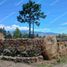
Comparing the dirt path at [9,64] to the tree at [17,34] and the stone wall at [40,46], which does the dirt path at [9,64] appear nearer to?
the stone wall at [40,46]

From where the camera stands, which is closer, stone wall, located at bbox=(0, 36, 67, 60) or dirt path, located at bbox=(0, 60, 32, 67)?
dirt path, located at bbox=(0, 60, 32, 67)

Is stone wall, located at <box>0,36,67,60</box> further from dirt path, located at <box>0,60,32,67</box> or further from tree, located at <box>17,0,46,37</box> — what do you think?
tree, located at <box>17,0,46,37</box>

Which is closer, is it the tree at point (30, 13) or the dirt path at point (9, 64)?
the dirt path at point (9, 64)

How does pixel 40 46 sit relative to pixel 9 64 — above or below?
above

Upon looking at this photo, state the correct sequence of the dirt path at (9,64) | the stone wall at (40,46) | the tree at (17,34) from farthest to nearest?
the tree at (17,34)
the stone wall at (40,46)
the dirt path at (9,64)

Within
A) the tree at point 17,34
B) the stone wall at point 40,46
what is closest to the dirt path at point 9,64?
the stone wall at point 40,46

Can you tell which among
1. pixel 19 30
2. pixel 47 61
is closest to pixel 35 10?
pixel 19 30

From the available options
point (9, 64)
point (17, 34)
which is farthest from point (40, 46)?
point (17, 34)

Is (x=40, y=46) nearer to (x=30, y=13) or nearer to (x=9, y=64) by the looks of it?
(x=9, y=64)

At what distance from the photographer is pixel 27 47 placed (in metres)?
14.3

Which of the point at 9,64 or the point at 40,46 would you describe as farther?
the point at 40,46

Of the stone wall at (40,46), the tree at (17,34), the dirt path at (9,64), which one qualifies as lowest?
the dirt path at (9,64)

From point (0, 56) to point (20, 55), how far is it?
0.93m

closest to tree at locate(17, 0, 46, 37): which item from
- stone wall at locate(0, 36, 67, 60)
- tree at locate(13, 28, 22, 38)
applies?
tree at locate(13, 28, 22, 38)
